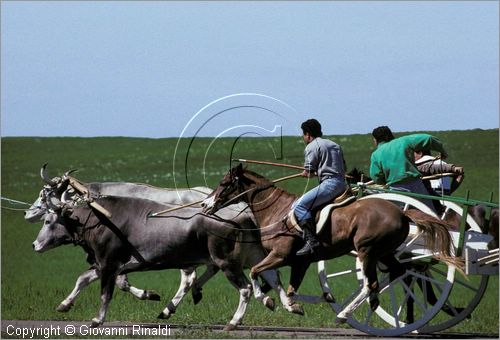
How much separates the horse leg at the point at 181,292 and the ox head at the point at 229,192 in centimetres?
174

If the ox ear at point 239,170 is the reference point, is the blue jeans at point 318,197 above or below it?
below

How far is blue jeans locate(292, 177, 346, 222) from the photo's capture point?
14.7 meters

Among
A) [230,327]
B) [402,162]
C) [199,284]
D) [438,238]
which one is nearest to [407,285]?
[438,238]

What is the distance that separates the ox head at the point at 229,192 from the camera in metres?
15.1

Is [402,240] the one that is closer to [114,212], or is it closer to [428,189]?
[428,189]

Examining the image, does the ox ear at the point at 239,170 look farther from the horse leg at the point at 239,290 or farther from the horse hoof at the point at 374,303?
the horse hoof at the point at 374,303

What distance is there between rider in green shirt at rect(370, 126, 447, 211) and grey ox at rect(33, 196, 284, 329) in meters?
1.84

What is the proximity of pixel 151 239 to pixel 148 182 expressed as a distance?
68.2 feet

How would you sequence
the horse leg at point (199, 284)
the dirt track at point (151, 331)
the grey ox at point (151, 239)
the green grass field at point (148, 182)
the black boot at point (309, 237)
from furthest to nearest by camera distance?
1. the green grass field at point (148, 182)
2. the horse leg at point (199, 284)
3. the grey ox at point (151, 239)
4. the dirt track at point (151, 331)
5. the black boot at point (309, 237)

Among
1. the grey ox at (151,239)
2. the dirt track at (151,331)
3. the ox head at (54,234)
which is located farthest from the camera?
the ox head at (54,234)

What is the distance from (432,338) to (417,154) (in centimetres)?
Result: 257

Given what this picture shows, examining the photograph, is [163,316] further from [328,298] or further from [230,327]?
[328,298]

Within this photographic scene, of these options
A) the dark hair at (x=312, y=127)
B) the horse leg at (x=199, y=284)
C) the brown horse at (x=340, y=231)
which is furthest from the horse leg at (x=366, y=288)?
the horse leg at (x=199, y=284)

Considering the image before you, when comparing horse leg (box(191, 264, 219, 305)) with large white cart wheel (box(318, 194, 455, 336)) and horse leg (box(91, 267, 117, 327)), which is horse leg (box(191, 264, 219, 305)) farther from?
large white cart wheel (box(318, 194, 455, 336))
